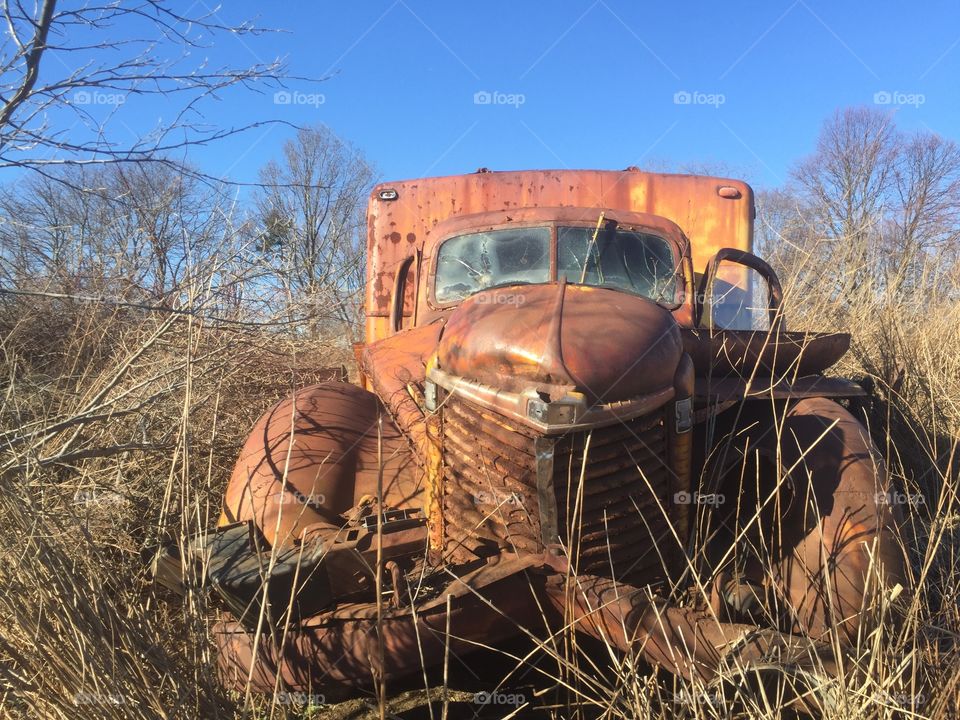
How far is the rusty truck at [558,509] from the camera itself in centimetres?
209

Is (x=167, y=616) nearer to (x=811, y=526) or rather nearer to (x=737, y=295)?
(x=811, y=526)

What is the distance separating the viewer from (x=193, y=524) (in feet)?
10.2

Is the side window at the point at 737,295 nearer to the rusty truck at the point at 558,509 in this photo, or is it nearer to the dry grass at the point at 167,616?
the dry grass at the point at 167,616

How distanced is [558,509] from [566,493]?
67 mm

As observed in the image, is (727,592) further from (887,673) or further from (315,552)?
(315,552)

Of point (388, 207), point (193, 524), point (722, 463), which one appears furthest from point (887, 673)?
point (388, 207)

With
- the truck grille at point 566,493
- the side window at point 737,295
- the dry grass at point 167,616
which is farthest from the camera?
the side window at point 737,295

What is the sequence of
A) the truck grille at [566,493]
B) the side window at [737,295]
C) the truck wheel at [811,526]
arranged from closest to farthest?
the truck grille at [566,493], the truck wheel at [811,526], the side window at [737,295]

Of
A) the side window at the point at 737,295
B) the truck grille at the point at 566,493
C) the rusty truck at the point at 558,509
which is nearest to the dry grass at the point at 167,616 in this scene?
the rusty truck at the point at 558,509

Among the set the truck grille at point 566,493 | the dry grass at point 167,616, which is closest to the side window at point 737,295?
the dry grass at point 167,616

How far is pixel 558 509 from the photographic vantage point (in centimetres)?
219

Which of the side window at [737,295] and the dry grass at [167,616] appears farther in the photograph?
the side window at [737,295]

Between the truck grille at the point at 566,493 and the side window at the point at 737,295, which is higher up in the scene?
the side window at the point at 737,295

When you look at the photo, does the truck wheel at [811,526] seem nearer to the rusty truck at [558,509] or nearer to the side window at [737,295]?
the rusty truck at [558,509]
